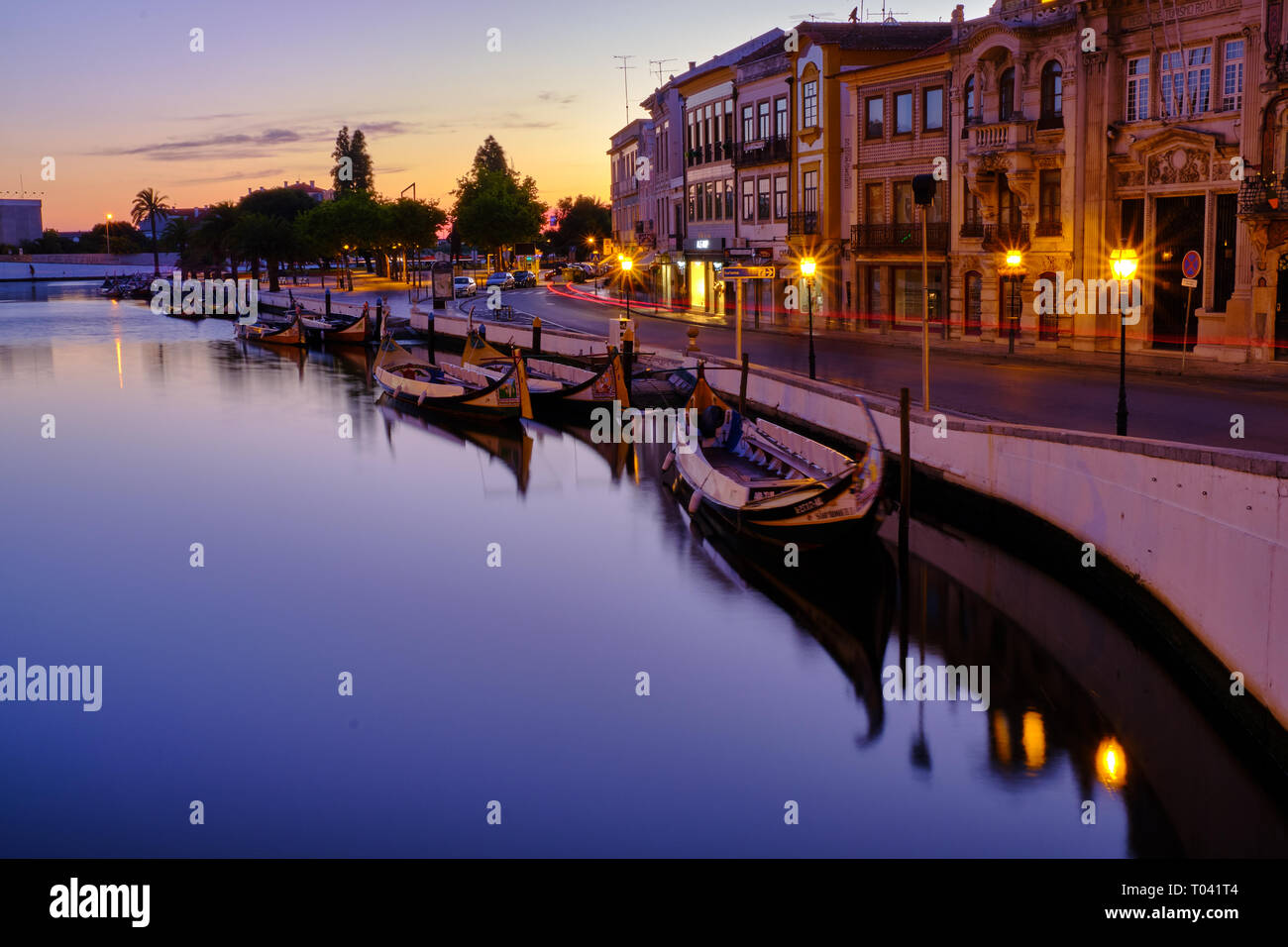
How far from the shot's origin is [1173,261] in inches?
1607

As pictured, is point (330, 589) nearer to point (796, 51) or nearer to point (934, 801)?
point (934, 801)

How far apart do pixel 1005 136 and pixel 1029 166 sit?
1.38m

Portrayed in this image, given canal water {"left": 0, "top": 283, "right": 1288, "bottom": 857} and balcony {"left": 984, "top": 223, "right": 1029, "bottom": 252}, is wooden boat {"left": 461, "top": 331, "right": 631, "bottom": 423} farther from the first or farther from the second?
balcony {"left": 984, "top": 223, "right": 1029, "bottom": 252}

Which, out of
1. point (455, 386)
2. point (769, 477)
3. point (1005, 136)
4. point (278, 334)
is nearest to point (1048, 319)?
point (1005, 136)

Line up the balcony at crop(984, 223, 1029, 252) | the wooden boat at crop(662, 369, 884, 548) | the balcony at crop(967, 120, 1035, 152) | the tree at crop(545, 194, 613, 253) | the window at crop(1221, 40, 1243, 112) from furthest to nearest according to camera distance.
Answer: the tree at crop(545, 194, 613, 253)
the balcony at crop(984, 223, 1029, 252)
the balcony at crop(967, 120, 1035, 152)
the window at crop(1221, 40, 1243, 112)
the wooden boat at crop(662, 369, 884, 548)

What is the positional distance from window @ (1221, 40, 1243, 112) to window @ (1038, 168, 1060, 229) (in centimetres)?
722

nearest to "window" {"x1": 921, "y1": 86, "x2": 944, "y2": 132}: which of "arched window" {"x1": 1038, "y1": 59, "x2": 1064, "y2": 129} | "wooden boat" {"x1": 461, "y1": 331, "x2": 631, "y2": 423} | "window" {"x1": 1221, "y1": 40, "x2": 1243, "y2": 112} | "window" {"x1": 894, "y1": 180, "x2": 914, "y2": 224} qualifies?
"window" {"x1": 894, "y1": 180, "x2": 914, "y2": 224}

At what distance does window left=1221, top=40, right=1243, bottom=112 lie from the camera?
3700 centimetres

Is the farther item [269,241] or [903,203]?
[269,241]

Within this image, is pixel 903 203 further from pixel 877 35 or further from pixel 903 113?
pixel 877 35

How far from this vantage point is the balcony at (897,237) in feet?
170

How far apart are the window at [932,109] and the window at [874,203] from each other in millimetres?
4069

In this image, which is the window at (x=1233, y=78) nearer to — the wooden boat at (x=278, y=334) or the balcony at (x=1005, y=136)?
the balcony at (x=1005, y=136)
